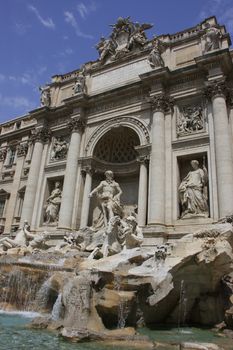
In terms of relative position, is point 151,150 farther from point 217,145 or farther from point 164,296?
point 164,296

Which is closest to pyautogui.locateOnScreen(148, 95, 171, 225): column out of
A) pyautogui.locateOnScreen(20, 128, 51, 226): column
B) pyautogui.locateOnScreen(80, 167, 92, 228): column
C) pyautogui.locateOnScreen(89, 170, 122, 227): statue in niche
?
pyautogui.locateOnScreen(89, 170, 122, 227): statue in niche

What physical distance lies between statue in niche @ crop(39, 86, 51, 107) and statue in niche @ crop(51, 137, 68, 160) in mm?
3257

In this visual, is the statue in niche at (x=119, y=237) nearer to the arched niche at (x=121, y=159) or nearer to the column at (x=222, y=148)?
the column at (x=222, y=148)

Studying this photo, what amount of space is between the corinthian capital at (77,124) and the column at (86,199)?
2937 millimetres

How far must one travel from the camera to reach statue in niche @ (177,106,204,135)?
643 inches

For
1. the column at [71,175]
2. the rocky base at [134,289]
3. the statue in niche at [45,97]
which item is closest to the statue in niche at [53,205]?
the column at [71,175]

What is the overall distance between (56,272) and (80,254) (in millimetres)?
3191

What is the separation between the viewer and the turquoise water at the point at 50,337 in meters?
5.54

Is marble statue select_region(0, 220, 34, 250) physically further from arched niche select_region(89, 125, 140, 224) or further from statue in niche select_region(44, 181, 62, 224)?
arched niche select_region(89, 125, 140, 224)

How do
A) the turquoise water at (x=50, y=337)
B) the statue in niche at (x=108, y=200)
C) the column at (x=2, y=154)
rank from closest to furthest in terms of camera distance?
1. the turquoise water at (x=50, y=337)
2. the statue in niche at (x=108, y=200)
3. the column at (x=2, y=154)

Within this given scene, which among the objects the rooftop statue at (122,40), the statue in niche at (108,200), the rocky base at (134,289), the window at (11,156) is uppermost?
the rooftop statue at (122,40)

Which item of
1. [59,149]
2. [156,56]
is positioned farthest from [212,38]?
[59,149]

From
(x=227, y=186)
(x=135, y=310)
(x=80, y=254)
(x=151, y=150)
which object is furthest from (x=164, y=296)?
(x=151, y=150)

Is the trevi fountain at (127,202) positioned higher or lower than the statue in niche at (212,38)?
lower
